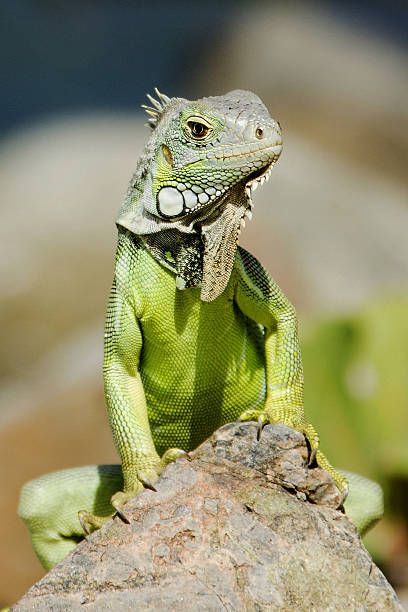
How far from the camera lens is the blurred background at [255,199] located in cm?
1007

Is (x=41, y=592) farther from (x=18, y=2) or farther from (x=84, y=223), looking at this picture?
(x=18, y=2)

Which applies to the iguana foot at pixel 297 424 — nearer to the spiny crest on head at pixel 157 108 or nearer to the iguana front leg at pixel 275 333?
the iguana front leg at pixel 275 333

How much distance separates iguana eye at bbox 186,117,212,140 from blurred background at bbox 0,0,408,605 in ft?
15.5

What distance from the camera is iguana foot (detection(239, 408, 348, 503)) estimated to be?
16.4 feet

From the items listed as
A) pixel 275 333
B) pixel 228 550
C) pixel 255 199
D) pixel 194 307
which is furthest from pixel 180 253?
pixel 255 199

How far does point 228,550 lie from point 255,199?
1285 centimetres

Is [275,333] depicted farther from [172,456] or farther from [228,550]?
[228,550]

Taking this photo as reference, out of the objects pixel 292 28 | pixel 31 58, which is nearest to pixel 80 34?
pixel 31 58

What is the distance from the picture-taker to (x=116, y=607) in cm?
430

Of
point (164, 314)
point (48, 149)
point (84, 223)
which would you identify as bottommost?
point (164, 314)

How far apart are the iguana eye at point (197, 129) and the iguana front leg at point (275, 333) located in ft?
2.55

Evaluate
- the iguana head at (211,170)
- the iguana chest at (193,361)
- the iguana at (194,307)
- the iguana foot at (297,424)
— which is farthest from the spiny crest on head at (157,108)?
the iguana foot at (297,424)

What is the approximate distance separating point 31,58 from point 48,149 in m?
7.99

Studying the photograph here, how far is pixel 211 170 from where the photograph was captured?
4961mm
